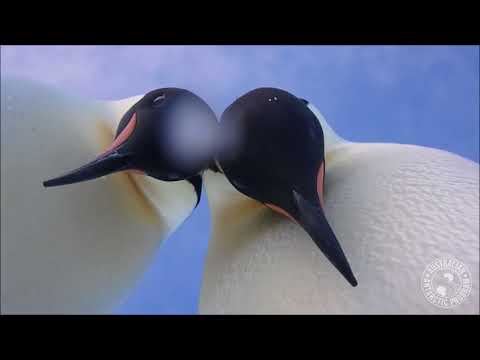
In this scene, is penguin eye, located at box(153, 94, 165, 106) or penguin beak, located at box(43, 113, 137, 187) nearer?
penguin beak, located at box(43, 113, 137, 187)

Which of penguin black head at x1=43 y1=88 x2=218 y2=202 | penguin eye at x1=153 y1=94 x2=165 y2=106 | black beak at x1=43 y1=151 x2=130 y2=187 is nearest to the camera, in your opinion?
black beak at x1=43 y1=151 x2=130 y2=187

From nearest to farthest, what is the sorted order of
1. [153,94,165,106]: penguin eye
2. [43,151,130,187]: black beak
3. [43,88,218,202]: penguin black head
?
[43,151,130,187]: black beak → [43,88,218,202]: penguin black head → [153,94,165,106]: penguin eye

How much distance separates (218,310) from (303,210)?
0.49 meters

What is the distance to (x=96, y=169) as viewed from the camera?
135 centimetres

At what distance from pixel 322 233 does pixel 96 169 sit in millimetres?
649

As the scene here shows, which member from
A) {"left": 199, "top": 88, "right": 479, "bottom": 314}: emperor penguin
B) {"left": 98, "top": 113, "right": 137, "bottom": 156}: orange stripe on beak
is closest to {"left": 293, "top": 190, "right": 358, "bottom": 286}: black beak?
{"left": 199, "top": 88, "right": 479, "bottom": 314}: emperor penguin

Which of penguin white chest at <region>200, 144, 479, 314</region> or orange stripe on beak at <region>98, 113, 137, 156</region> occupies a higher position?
orange stripe on beak at <region>98, 113, 137, 156</region>

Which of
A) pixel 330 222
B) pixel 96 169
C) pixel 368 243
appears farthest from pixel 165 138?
pixel 368 243

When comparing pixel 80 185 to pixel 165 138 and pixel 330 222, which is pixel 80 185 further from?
→ pixel 330 222

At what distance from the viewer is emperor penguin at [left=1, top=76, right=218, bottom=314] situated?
1343 millimetres

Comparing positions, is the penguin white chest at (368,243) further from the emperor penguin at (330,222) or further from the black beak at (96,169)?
the black beak at (96,169)

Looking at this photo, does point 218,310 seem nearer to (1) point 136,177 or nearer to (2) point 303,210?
(2) point 303,210

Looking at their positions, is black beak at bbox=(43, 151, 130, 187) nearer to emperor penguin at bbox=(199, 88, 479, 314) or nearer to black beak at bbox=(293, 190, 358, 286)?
emperor penguin at bbox=(199, 88, 479, 314)

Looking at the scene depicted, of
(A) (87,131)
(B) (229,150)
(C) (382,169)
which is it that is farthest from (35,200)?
(C) (382,169)
